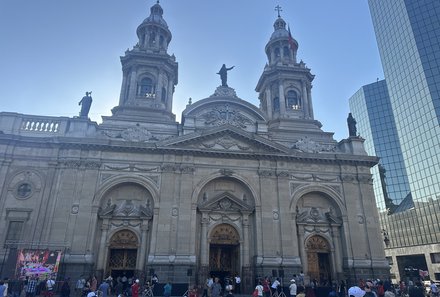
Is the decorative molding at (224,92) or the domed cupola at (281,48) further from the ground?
the domed cupola at (281,48)

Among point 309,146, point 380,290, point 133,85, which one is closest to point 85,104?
point 133,85

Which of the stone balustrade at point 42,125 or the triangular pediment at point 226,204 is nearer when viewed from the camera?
the triangular pediment at point 226,204

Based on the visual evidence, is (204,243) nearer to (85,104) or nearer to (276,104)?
(85,104)

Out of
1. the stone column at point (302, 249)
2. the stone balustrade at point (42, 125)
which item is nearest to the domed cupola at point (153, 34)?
the stone balustrade at point (42, 125)

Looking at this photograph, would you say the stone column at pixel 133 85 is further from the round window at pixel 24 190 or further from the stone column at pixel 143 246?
the stone column at pixel 143 246

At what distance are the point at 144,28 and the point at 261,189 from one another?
2713 cm

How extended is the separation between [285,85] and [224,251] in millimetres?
22711

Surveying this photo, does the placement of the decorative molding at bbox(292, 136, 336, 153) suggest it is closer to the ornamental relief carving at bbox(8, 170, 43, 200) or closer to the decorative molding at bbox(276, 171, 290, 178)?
the decorative molding at bbox(276, 171, 290, 178)

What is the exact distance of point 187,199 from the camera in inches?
1072

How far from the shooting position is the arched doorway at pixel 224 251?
1077 inches

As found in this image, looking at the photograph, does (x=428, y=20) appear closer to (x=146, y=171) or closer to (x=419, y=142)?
(x=419, y=142)

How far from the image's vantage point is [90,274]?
77.6 feet

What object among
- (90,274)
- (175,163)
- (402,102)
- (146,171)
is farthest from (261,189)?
(402,102)

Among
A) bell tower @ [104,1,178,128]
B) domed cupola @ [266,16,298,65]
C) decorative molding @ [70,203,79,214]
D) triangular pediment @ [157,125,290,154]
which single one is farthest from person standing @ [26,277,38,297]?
domed cupola @ [266,16,298,65]
